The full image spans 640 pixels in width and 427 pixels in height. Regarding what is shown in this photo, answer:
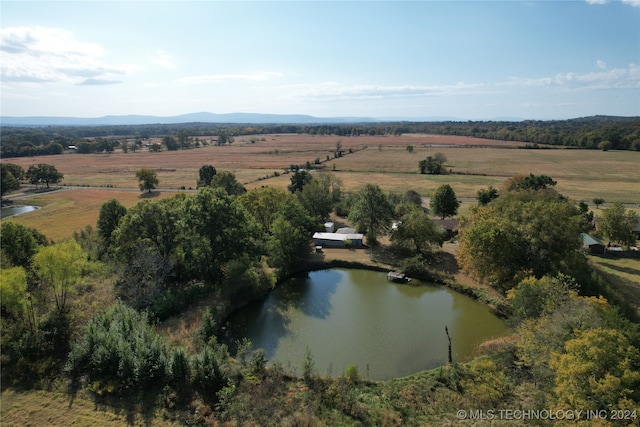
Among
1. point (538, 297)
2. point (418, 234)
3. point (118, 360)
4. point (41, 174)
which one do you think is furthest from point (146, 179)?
point (538, 297)

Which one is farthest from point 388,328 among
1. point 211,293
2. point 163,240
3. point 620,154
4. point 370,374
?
point 620,154

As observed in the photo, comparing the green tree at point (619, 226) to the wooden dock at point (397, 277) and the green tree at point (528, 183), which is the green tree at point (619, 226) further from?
the wooden dock at point (397, 277)

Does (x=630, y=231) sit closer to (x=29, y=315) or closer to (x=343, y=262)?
(x=343, y=262)

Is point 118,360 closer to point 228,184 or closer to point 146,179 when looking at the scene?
point 228,184

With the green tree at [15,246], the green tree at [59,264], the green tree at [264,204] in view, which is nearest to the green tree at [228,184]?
the green tree at [264,204]

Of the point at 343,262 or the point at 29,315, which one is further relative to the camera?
the point at 343,262

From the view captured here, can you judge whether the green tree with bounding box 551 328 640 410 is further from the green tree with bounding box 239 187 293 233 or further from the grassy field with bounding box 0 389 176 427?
the green tree with bounding box 239 187 293 233
